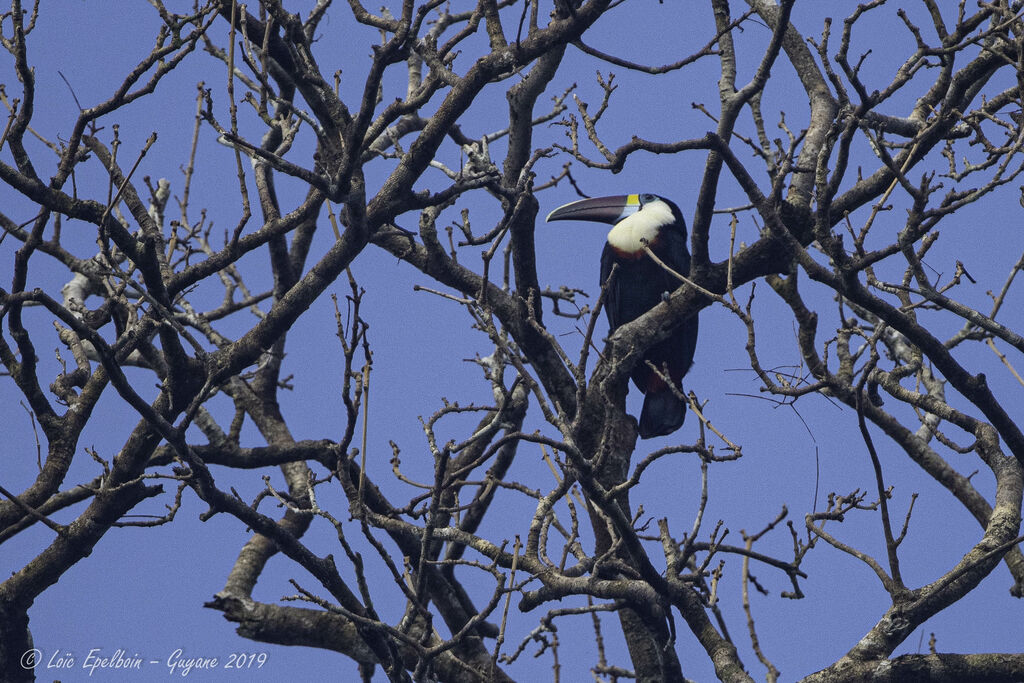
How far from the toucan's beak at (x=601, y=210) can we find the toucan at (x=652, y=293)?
72 centimetres

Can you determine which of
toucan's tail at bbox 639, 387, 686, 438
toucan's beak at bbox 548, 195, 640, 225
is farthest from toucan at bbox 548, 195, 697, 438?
toucan's beak at bbox 548, 195, 640, 225

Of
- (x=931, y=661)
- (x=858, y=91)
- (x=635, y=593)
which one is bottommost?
(x=931, y=661)

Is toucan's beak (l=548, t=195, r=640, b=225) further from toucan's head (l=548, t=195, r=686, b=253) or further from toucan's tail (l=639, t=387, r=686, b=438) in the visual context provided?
toucan's tail (l=639, t=387, r=686, b=438)

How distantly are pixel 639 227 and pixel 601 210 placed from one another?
1062 mm

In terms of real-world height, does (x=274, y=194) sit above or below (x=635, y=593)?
above

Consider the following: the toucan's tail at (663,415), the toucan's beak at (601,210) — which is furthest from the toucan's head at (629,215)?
the toucan's tail at (663,415)

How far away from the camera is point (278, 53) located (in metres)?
4.45

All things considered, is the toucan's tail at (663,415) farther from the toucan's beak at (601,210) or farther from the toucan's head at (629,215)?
the toucan's beak at (601,210)

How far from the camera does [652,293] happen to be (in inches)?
258

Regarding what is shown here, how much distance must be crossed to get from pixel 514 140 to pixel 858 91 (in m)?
1.70

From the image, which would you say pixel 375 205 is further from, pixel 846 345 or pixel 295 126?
pixel 846 345

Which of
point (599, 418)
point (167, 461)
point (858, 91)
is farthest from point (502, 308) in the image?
point (858, 91)

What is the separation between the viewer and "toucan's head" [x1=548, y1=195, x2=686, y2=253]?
6875mm

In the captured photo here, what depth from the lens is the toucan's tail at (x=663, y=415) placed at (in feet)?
20.9
